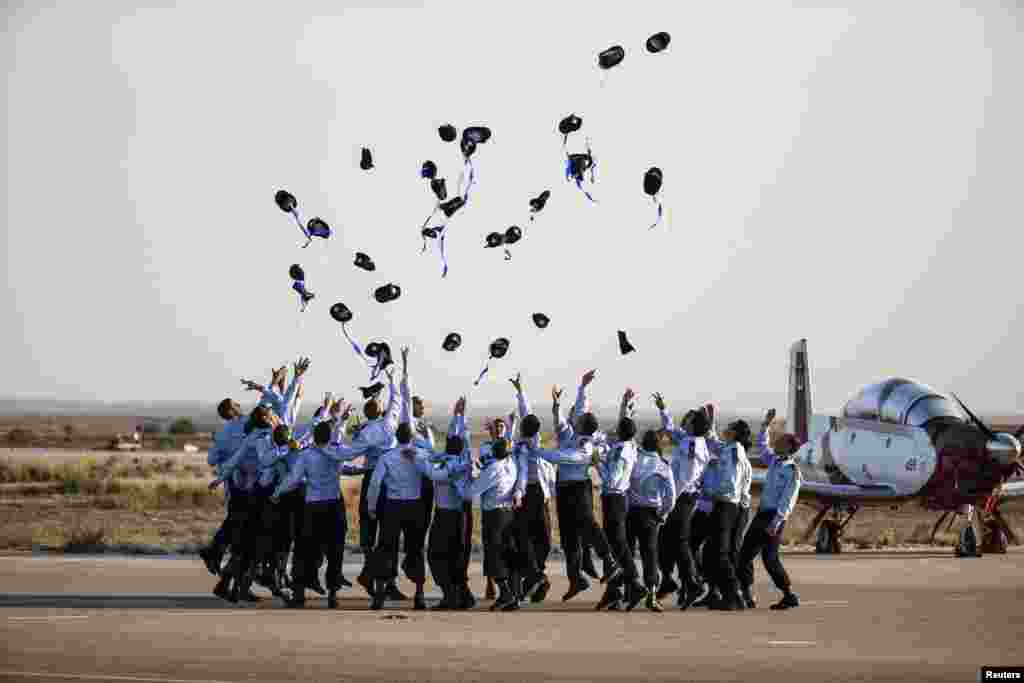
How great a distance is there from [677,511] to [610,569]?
1009 millimetres

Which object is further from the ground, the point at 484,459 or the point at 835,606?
the point at 484,459

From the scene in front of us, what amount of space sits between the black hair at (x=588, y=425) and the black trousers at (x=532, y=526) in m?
0.87

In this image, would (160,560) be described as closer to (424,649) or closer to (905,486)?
(424,649)

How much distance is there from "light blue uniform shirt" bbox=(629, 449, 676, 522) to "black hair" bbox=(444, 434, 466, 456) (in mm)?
1939

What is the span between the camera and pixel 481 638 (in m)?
17.7

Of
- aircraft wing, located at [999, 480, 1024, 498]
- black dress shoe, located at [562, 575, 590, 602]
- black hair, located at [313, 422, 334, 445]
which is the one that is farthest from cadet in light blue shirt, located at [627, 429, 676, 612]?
aircraft wing, located at [999, 480, 1024, 498]

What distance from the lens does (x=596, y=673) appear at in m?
15.3

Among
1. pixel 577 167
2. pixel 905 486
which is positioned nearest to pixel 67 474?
pixel 905 486

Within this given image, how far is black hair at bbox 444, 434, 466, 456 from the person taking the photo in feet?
67.1

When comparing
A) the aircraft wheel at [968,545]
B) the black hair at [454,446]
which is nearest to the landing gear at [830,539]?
the aircraft wheel at [968,545]

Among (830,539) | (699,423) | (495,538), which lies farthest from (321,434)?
(830,539)

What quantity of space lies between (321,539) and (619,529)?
3.31 metres

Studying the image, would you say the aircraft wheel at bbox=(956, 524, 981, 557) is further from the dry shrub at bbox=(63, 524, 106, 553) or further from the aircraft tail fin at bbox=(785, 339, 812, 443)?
the dry shrub at bbox=(63, 524, 106, 553)

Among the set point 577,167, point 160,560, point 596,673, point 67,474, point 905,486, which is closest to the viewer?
point 596,673
